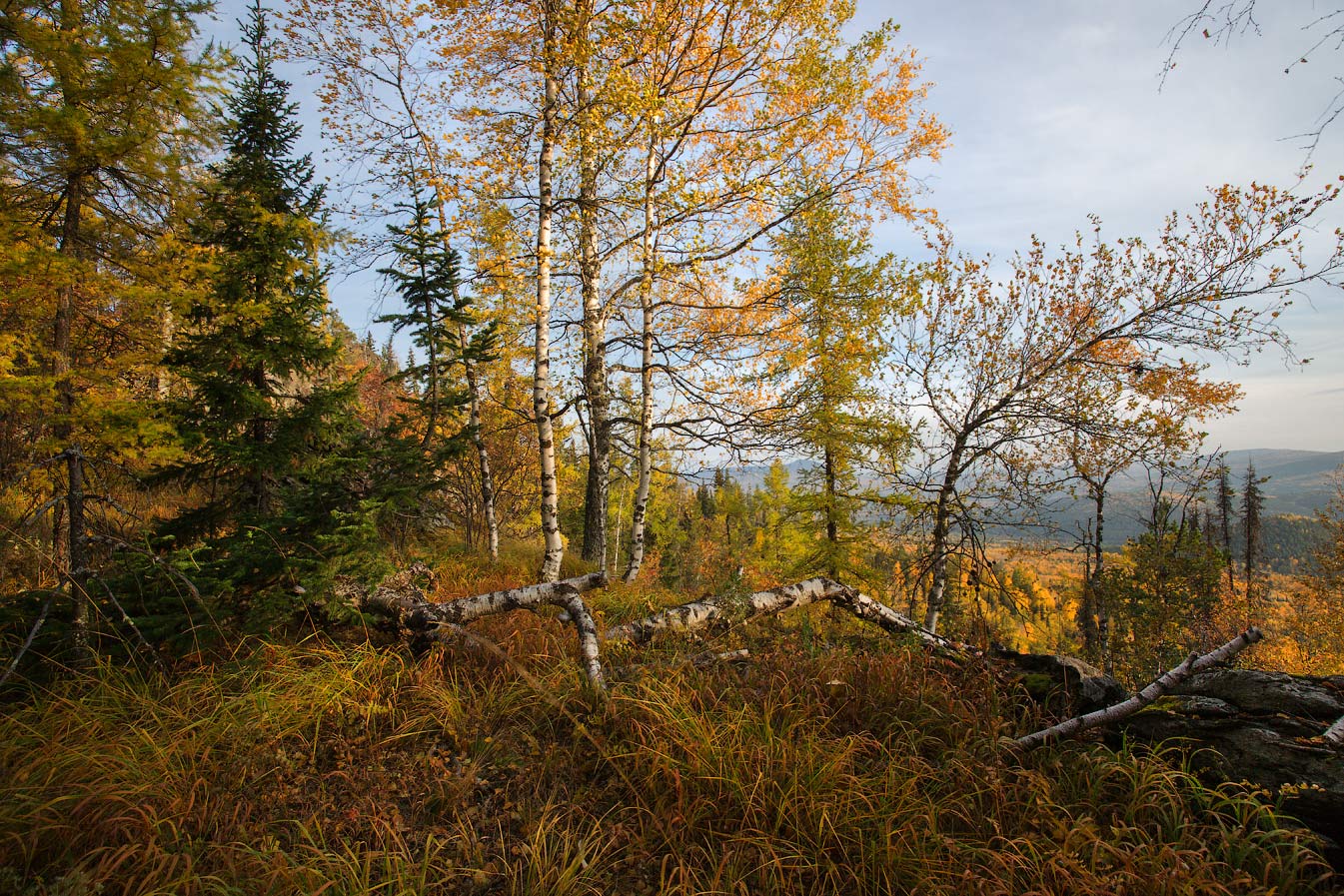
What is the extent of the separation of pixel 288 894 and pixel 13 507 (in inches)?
481

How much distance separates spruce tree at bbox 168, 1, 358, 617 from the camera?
5.04 m

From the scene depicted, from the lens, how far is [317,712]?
10.0 feet

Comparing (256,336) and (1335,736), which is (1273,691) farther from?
(256,336)

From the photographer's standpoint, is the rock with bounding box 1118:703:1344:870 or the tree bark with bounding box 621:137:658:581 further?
the tree bark with bounding box 621:137:658:581

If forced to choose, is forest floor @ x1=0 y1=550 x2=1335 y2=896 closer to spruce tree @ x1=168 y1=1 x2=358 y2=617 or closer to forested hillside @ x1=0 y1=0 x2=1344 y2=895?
forested hillside @ x1=0 y1=0 x2=1344 y2=895

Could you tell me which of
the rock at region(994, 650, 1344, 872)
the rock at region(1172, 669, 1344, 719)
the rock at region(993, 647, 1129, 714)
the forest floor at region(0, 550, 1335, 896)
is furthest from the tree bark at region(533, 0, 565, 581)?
the rock at region(1172, 669, 1344, 719)

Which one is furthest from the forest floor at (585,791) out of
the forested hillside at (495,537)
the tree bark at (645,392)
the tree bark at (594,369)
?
the tree bark at (594,369)

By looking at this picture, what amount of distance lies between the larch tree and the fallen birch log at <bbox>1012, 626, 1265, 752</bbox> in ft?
23.5

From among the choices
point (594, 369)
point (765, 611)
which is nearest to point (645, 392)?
point (594, 369)

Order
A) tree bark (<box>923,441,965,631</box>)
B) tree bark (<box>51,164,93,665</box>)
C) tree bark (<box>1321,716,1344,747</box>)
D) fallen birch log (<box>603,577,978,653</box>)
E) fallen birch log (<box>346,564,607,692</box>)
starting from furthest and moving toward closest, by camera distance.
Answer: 1. tree bark (<box>923,441,965,631</box>)
2. fallen birch log (<box>603,577,978,653</box>)
3. fallen birch log (<box>346,564,607,692</box>)
4. tree bark (<box>51,164,93,665</box>)
5. tree bark (<box>1321,716,1344,747</box>)

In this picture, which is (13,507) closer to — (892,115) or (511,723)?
(511,723)

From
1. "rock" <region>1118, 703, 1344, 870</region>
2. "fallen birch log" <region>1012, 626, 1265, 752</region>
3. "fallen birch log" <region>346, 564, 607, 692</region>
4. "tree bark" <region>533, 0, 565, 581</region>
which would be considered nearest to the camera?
"rock" <region>1118, 703, 1344, 870</region>

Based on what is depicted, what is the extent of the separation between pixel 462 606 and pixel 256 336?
4.14 meters

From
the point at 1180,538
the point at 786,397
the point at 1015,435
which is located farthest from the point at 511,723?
the point at 1180,538
